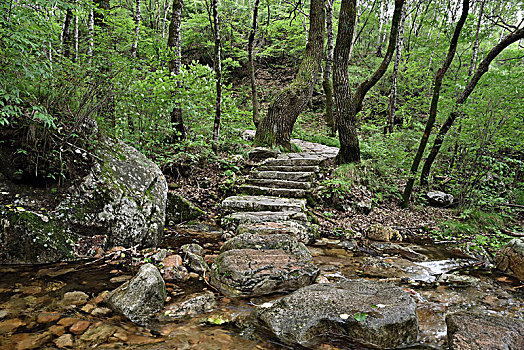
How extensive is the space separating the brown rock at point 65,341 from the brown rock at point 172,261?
139 centimetres

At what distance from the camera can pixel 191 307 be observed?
2.72 metres

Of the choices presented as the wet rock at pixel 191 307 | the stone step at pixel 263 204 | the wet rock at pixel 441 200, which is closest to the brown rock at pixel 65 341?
the wet rock at pixel 191 307

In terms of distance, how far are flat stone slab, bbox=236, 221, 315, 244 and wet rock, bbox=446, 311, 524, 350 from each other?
8.19ft

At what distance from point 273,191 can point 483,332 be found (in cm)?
468

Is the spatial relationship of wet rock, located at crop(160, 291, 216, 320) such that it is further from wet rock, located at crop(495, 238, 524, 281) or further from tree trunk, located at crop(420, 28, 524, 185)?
tree trunk, located at crop(420, 28, 524, 185)

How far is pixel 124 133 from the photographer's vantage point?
641 centimetres

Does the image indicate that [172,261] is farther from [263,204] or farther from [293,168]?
[293,168]

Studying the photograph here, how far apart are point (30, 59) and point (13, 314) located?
2.83 meters

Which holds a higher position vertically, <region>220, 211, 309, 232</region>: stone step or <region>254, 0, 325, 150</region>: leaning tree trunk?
<region>254, 0, 325, 150</region>: leaning tree trunk

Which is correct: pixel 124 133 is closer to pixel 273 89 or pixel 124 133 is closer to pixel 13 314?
pixel 13 314

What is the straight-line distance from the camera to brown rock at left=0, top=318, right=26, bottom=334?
2.13m

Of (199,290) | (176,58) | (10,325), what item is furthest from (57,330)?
(176,58)

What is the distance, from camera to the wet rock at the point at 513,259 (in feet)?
12.9

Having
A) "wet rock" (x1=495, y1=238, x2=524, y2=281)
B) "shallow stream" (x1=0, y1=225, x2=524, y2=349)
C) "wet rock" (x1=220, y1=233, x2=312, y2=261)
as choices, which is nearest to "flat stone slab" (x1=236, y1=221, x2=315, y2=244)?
"shallow stream" (x1=0, y1=225, x2=524, y2=349)
